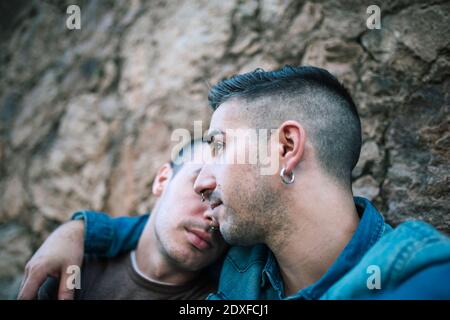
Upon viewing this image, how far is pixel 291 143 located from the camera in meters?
1.76

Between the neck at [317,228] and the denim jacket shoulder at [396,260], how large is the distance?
209mm

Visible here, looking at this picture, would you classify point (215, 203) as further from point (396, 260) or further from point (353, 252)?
point (396, 260)

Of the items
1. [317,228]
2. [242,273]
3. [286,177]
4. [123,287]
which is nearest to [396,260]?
[317,228]

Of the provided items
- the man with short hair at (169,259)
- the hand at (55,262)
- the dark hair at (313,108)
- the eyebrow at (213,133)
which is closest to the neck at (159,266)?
the man with short hair at (169,259)

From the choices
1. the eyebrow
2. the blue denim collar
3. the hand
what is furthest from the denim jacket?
the eyebrow

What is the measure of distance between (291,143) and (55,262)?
1397 mm

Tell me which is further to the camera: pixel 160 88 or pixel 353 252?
pixel 160 88

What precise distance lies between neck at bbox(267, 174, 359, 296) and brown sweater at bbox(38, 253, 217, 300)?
782mm

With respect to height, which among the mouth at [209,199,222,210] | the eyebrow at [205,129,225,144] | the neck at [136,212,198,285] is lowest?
the neck at [136,212,198,285]

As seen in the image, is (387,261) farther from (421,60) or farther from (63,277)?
(63,277)

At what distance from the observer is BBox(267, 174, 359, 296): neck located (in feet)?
5.65

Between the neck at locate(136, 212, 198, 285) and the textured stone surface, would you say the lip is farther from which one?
the textured stone surface

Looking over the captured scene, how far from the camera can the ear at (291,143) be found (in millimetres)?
1726

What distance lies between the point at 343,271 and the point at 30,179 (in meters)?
2.79
